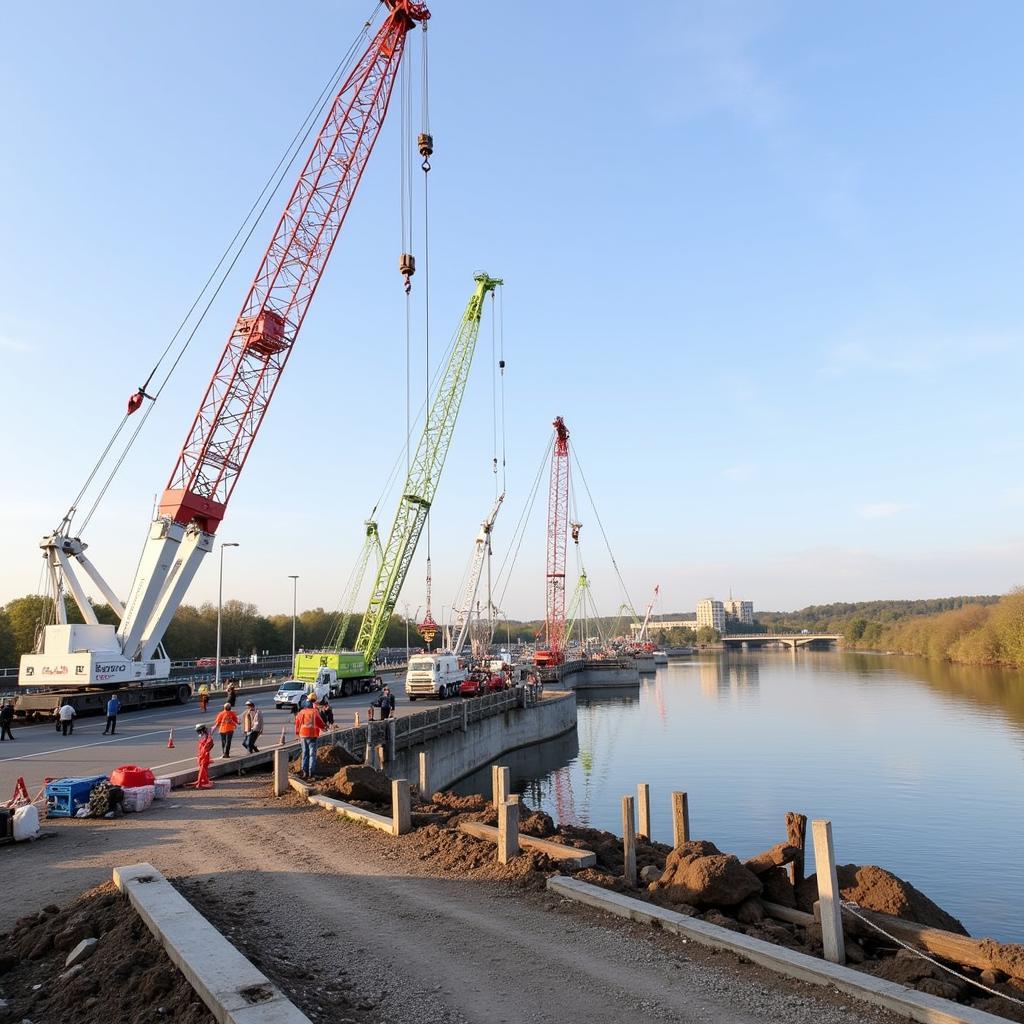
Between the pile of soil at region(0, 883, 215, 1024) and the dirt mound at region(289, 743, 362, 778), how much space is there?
11.0m

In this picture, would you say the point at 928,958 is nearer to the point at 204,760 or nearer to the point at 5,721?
the point at 204,760

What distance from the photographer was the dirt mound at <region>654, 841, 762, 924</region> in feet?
34.5

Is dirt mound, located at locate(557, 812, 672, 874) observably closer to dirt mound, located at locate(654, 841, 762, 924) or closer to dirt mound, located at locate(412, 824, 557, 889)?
dirt mound, located at locate(412, 824, 557, 889)

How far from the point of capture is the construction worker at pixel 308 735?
19.8 metres

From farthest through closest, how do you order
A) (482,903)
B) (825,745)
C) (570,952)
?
(825,745) < (482,903) < (570,952)

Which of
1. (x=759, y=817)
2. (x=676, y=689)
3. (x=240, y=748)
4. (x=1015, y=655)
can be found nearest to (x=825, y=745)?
(x=759, y=817)

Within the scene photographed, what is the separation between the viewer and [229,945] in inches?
290

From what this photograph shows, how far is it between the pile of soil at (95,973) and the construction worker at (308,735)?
9.93m

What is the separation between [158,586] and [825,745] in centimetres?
3767

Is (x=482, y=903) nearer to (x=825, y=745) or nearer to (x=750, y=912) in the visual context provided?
(x=750, y=912)

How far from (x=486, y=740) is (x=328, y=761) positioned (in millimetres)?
22742

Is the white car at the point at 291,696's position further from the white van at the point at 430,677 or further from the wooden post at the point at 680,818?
the wooden post at the point at 680,818

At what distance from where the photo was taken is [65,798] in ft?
53.2

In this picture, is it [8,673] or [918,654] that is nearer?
[8,673]
